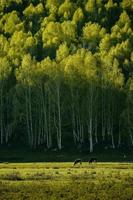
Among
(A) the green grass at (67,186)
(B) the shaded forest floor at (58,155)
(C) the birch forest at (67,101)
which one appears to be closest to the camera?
(A) the green grass at (67,186)

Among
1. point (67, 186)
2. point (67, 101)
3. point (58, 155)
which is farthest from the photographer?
point (67, 101)

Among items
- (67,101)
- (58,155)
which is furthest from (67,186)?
(67,101)

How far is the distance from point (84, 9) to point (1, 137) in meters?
68.9

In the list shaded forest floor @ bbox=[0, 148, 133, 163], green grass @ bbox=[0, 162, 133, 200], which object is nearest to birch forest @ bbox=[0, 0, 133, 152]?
shaded forest floor @ bbox=[0, 148, 133, 163]

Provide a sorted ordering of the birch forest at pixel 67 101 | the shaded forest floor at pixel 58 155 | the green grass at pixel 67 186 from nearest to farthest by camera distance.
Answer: the green grass at pixel 67 186 < the shaded forest floor at pixel 58 155 < the birch forest at pixel 67 101

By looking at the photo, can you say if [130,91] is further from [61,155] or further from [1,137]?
[1,137]

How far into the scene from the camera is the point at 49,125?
354ft

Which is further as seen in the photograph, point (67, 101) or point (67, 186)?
point (67, 101)

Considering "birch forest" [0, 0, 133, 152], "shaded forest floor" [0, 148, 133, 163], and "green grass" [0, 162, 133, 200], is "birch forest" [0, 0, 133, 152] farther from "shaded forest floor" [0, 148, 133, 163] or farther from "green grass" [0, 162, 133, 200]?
"green grass" [0, 162, 133, 200]

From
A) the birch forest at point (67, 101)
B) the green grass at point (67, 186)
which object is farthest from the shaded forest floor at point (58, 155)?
the green grass at point (67, 186)

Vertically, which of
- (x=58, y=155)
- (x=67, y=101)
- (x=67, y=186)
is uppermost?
(x=67, y=101)

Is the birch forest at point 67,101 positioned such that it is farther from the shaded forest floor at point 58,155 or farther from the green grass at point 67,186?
the green grass at point 67,186

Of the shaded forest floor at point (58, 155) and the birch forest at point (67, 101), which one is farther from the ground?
the birch forest at point (67, 101)

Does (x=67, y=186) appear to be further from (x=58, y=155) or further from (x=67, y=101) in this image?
(x=67, y=101)
